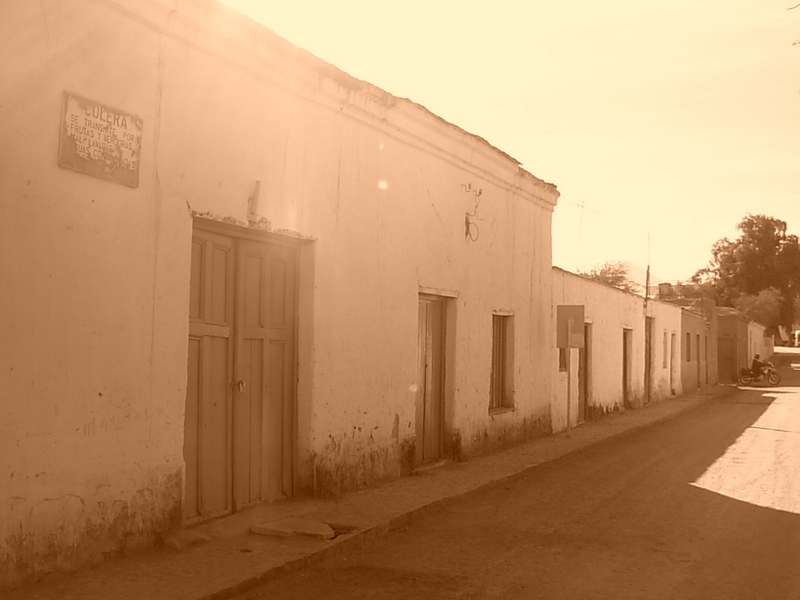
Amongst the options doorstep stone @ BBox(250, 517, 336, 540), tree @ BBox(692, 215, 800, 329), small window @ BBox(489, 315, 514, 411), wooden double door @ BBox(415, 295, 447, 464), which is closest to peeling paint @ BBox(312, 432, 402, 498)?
wooden double door @ BBox(415, 295, 447, 464)

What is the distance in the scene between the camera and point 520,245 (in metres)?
14.2

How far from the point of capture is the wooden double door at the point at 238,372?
700cm

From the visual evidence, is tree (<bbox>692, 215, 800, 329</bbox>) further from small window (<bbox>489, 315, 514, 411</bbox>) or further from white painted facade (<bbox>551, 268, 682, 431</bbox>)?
small window (<bbox>489, 315, 514, 411</bbox>)

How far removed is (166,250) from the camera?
21.1ft

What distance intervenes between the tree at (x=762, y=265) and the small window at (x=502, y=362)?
63646mm

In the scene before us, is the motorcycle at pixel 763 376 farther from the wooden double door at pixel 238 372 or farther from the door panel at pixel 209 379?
the door panel at pixel 209 379

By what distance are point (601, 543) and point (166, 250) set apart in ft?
13.4

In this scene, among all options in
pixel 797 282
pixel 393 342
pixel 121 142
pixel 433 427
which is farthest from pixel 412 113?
pixel 797 282

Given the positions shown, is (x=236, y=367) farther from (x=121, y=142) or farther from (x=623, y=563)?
(x=623, y=563)

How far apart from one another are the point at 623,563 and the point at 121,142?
4.62 meters

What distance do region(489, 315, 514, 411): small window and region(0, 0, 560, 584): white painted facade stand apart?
293 centimetres

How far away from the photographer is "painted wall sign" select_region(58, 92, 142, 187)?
18.2ft

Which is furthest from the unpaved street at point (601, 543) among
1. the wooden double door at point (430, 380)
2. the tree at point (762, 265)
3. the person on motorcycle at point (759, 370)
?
the tree at point (762, 265)

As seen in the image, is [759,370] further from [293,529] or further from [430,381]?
[293,529]
